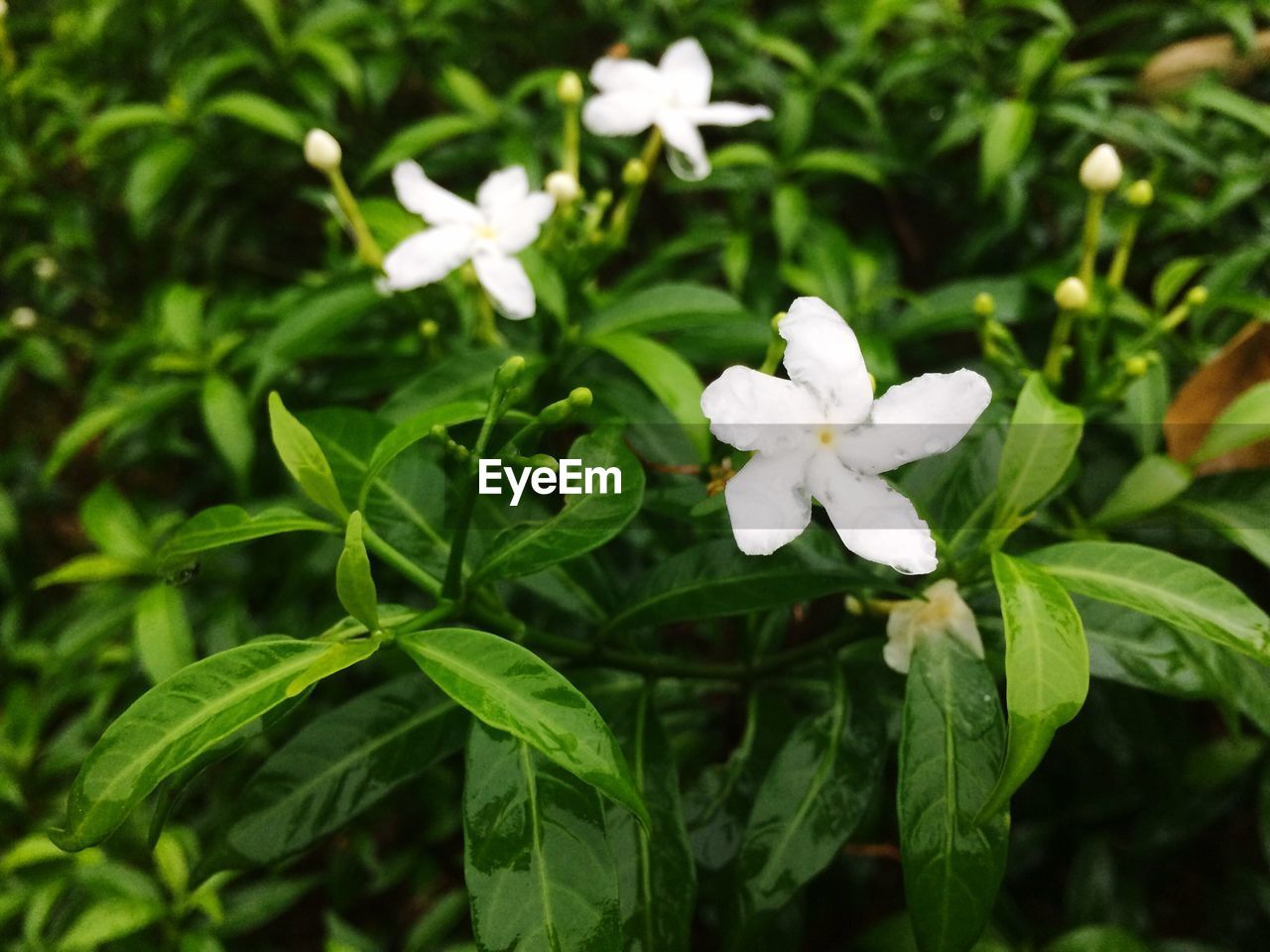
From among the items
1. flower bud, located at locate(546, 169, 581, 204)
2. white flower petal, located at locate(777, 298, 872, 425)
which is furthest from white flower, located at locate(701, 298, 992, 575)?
flower bud, located at locate(546, 169, 581, 204)

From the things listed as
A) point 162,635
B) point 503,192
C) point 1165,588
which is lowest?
point 162,635

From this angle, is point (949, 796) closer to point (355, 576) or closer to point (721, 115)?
point (355, 576)

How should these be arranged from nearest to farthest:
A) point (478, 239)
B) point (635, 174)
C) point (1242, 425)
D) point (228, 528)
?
point (228, 528), point (1242, 425), point (478, 239), point (635, 174)

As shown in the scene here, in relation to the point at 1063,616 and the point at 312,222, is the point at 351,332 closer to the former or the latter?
the point at 312,222

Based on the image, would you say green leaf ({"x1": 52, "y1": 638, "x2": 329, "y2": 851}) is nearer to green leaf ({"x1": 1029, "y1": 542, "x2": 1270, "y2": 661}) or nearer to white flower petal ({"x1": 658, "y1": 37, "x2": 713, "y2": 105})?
green leaf ({"x1": 1029, "y1": 542, "x2": 1270, "y2": 661})

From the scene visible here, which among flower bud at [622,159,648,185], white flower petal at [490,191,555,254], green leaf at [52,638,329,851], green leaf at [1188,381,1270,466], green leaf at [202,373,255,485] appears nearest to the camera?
green leaf at [52,638,329,851]

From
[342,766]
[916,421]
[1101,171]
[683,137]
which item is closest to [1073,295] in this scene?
[1101,171]
